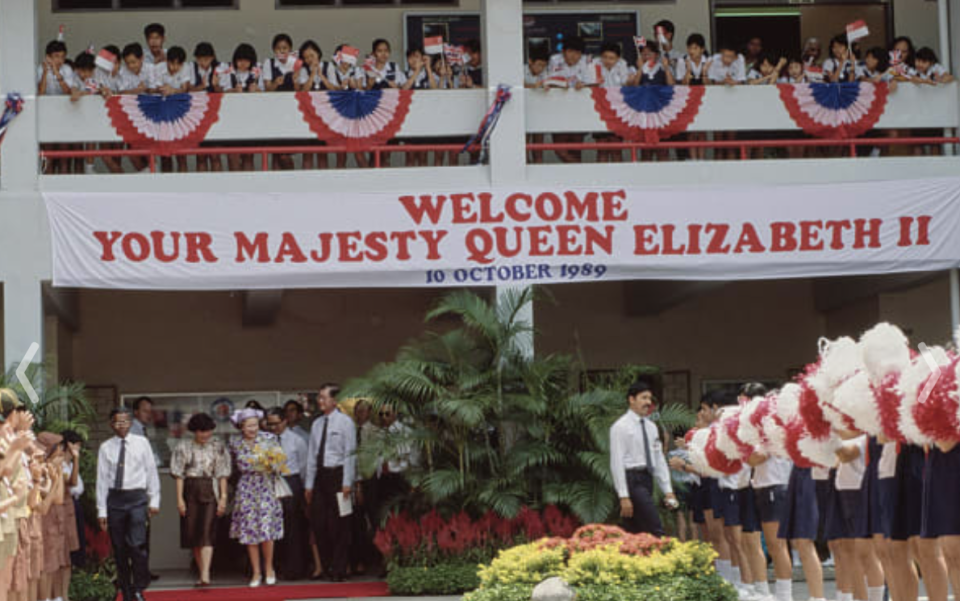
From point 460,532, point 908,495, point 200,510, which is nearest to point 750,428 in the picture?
point 908,495

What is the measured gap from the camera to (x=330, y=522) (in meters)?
14.8

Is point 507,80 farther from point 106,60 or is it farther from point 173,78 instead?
point 106,60

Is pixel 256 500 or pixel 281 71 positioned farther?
pixel 281 71

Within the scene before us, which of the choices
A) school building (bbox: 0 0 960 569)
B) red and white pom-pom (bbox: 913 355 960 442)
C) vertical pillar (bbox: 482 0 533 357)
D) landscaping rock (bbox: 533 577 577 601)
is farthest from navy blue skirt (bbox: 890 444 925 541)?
vertical pillar (bbox: 482 0 533 357)

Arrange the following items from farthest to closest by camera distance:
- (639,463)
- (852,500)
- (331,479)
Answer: (331,479) → (639,463) → (852,500)

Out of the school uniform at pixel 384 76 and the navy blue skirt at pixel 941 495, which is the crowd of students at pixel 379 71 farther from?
the navy blue skirt at pixel 941 495

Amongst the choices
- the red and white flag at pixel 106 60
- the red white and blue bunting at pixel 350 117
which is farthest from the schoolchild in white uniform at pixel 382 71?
the red and white flag at pixel 106 60

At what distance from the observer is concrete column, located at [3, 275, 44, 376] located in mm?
14797

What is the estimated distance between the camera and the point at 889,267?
15562 millimetres

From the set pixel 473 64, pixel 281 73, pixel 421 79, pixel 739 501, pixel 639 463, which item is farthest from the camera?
pixel 473 64

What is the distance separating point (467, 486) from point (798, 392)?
5.11m

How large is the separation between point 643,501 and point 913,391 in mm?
4723

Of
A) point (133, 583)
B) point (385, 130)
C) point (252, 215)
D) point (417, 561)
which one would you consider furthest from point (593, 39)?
point (133, 583)

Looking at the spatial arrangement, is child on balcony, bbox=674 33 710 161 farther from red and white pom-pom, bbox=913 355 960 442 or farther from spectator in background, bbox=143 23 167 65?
red and white pom-pom, bbox=913 355 960 442
